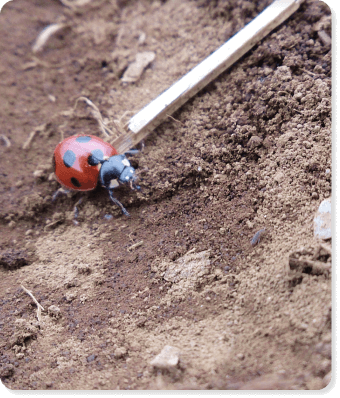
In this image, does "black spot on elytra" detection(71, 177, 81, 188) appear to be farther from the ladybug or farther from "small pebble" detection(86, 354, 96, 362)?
"small pebble" detection(86, 354, 96, 362)

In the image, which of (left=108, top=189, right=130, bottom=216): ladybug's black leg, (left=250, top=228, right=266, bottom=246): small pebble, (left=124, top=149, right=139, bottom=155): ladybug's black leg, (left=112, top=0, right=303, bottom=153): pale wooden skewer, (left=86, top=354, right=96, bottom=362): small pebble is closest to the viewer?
(left=86, top=354, right=96, bottom=362): small pebble

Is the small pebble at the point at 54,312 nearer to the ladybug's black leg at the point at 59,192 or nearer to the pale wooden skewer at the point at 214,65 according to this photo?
the ladybug's black leg at the point at 59,192

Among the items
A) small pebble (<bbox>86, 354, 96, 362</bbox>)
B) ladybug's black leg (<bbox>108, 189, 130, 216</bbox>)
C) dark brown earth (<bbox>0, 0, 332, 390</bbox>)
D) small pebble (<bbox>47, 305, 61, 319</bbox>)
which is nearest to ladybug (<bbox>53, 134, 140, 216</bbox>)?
ladybug's black leg (<bbox>108, 189, 130, 216</bbox>)

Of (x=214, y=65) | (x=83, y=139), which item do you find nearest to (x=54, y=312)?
(x=83, y=139)

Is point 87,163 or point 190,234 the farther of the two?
point 87,163

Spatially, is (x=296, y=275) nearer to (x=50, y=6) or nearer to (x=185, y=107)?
(x=185, y=107)

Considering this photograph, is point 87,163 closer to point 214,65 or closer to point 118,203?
point 118,203

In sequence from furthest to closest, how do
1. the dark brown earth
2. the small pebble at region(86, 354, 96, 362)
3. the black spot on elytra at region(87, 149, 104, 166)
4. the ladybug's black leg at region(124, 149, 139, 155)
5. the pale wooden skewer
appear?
the black spot on elytra at region(87, 149, 104, 166), the ladybug's black leg at region(124, 149, 139, 155), the pale wooden skewer, the small pebble at region(86, 354, 96, 362), the dark brown earth

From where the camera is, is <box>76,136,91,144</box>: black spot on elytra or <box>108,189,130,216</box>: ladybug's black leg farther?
<box>76,136,91,144</box>: black spot on elytra
